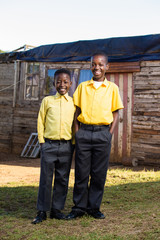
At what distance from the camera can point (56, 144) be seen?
3.81 metres

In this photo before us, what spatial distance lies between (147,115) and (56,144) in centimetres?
604

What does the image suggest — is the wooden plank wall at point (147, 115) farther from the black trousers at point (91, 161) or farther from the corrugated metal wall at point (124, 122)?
the black trousers at point (91, 161)

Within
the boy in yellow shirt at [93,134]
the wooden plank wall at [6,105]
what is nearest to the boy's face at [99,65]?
the boy in yellow shirt at [93,134]

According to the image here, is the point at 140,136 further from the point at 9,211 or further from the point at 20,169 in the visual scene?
the point at 9,211

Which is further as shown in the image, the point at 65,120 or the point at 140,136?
the point at 140,136

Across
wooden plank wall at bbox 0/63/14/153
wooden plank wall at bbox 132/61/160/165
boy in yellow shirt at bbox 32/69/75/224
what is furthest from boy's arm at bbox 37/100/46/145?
wooden plank wall at bbox 0/63/14/153

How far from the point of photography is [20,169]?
8.65m

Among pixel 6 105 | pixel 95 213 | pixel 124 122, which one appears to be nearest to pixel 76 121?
pixel 95 213

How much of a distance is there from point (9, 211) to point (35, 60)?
7978 millimetres

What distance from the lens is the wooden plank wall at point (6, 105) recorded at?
12.4 metres

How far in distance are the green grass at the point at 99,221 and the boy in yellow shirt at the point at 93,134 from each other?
0.26 metres

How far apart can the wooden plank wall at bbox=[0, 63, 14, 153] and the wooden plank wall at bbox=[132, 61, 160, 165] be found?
518 centimetres

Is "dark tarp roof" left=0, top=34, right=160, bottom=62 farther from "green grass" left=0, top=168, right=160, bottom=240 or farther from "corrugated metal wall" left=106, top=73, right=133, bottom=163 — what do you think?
"green grass" left=0, top=168, right=160, bottom=240

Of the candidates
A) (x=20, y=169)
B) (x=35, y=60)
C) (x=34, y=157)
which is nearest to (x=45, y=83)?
(x=35, y=60)
